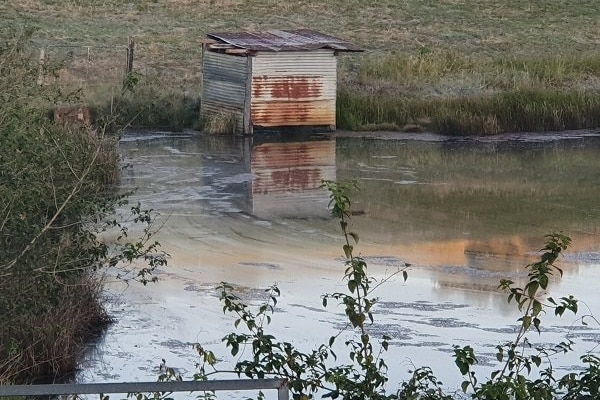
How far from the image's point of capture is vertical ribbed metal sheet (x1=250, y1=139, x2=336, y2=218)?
19859mm

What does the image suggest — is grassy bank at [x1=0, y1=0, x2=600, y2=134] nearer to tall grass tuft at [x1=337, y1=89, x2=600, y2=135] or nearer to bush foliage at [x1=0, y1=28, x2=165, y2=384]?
tall grass tuft at [x1=337, y1=89, x2=600, y2=135]

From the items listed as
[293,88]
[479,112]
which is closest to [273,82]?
[293,88]

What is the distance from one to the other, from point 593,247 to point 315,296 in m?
4.85

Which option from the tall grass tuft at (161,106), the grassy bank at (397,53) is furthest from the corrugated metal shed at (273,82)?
the grassy bank at (397,53)

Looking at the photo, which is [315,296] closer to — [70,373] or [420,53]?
[70,373]

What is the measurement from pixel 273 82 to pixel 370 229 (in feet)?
35.6

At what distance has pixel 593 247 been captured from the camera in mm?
17219

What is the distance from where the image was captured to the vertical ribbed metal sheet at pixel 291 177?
65.2ft

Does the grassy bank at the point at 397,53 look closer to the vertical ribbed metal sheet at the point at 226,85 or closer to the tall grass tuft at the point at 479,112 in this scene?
the tall grass tuft at the point at 479,112

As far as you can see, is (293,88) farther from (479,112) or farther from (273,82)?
(479,112)

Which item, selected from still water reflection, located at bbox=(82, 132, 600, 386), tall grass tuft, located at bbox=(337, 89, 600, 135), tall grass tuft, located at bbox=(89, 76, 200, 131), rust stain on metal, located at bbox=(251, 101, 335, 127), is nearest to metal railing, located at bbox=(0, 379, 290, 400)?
still water reflection, located at bbox=(82, 132, 600, 386)

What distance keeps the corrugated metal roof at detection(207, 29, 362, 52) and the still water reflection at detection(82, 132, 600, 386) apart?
2.14 metres

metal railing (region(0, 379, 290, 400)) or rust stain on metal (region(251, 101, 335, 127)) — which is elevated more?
metal railing (region(0, 379, 290, 400))

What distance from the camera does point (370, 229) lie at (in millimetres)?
18219
